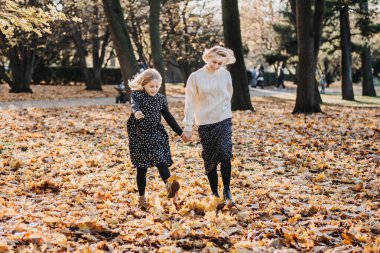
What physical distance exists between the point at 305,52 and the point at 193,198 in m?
10.3

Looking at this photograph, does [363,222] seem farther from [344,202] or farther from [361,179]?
[361,179]

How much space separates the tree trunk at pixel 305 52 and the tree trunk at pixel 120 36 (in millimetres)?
5352

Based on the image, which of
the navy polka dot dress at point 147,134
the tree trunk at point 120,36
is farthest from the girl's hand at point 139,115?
the tree trunk at point 120,36

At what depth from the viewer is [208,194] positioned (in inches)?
237

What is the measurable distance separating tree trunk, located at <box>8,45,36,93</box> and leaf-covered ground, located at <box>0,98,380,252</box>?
52.8ft

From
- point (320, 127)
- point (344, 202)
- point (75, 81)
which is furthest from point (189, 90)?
point (75, 81)

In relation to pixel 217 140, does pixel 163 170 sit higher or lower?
lower

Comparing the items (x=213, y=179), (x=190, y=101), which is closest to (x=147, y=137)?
(x=190, y=101)

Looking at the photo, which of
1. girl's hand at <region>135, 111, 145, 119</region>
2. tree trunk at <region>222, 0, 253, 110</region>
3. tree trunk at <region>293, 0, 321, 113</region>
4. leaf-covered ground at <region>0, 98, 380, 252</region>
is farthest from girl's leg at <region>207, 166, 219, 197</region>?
tree trunk at <region>222, 0, 253, 110</region>

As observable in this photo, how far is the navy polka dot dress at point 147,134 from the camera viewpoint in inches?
210

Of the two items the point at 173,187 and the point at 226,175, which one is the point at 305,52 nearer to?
the point at 226,175

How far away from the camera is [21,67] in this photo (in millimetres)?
26391

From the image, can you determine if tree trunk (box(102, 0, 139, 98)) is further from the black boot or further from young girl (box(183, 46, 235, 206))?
the black boot

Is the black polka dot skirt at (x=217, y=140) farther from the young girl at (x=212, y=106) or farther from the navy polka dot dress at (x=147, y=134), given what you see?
the navy polka dot dress at (x=147, y=134)
